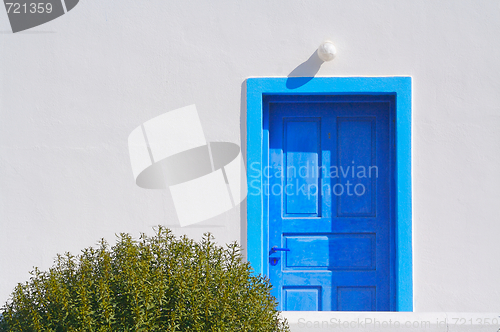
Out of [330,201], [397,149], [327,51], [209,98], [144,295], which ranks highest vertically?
[327,51]

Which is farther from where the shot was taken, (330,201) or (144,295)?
(330,201)

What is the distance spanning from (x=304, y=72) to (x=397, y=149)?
3.12 feet

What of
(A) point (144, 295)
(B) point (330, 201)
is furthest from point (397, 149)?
(A) point (144, 295)

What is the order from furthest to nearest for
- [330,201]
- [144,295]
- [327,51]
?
[330,201] → [327,51] → [144,295]

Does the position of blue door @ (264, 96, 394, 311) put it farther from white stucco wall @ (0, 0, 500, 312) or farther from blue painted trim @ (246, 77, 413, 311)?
white stucco wall @ (0, 0, 500, 312)

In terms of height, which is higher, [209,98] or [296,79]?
[296,79]

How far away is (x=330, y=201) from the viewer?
4215 millimetres

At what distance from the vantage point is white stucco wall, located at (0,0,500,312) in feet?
13.2

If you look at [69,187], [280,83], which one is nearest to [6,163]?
[69,187]

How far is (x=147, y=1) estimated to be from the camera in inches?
165

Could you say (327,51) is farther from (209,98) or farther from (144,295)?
(144,295)

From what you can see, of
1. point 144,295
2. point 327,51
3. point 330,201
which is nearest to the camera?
point 144,295

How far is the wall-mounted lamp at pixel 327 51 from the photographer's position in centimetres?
402

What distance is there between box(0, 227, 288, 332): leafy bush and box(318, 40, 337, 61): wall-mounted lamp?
6.32ft
